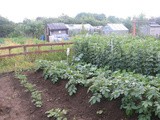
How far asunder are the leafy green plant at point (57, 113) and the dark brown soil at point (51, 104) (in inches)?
3.5

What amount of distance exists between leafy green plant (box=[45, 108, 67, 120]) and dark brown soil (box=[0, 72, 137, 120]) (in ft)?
0.29

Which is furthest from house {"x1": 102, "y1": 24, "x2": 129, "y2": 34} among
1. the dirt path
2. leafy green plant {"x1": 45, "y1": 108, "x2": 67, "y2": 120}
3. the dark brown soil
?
leafy green plant {"x1": 45, "y1": 108, "x2": 67, "y2": 120}

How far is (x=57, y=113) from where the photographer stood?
4289mm

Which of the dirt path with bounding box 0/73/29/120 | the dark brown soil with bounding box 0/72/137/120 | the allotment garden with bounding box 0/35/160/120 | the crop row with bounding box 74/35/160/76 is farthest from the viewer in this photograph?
the crop row with bounding box 74/35/160/76

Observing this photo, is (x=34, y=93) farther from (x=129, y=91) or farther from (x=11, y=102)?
(x=129, y=91)

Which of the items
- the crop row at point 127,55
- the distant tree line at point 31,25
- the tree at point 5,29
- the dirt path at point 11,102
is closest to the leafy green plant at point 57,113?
the dirt path at point 11,102

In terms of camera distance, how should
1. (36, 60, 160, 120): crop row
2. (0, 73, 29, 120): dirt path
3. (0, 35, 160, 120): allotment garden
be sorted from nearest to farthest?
1. (36, 60, 160, 120): crop row
2. (0, 35, 160, 120): allotment garden
3. (0, 73, 29, 120): dirt path

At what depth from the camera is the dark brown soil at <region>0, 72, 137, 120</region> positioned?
13.4 ft

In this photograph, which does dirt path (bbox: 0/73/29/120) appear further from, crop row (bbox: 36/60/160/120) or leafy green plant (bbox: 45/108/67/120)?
crop row (bbox: 36/60/160/120)

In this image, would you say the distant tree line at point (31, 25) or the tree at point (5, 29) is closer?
the distant tree line at point (31, 25)

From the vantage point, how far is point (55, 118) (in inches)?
167

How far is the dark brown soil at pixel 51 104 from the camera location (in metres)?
4.09

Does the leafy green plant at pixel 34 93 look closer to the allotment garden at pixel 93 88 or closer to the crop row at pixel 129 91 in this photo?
the allotment garden at pixel 93 88

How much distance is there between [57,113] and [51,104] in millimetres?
705
